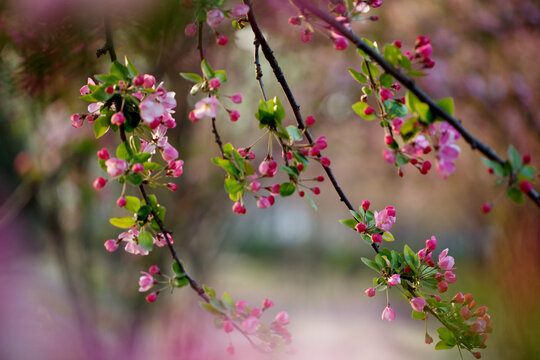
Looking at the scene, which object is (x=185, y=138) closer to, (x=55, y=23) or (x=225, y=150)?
(x=55, y=23)

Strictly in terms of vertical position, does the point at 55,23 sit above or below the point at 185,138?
above

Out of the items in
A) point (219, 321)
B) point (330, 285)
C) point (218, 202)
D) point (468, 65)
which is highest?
point (219, 321)

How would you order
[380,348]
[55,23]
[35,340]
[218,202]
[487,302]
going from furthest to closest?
[380,348], [487,302], [218,202], [35,340], [55,23]

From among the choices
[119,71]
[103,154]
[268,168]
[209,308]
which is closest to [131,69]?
[119,71]

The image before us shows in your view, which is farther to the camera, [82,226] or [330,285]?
[330,285]

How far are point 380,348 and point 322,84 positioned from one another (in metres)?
3.96

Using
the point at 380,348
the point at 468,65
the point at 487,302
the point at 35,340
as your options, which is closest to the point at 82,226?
the point at 35,340

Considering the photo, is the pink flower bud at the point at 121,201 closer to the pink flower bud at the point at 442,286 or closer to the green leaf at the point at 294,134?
the green leaf at the point at 294,134

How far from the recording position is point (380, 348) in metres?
6.09

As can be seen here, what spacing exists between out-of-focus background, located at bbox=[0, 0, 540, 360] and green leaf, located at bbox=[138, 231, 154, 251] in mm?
567

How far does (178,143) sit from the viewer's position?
2.58m

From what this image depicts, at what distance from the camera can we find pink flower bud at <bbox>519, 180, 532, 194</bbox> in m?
0.48

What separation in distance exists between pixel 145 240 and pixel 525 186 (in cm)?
47

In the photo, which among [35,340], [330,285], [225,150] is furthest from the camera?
[330,285]
